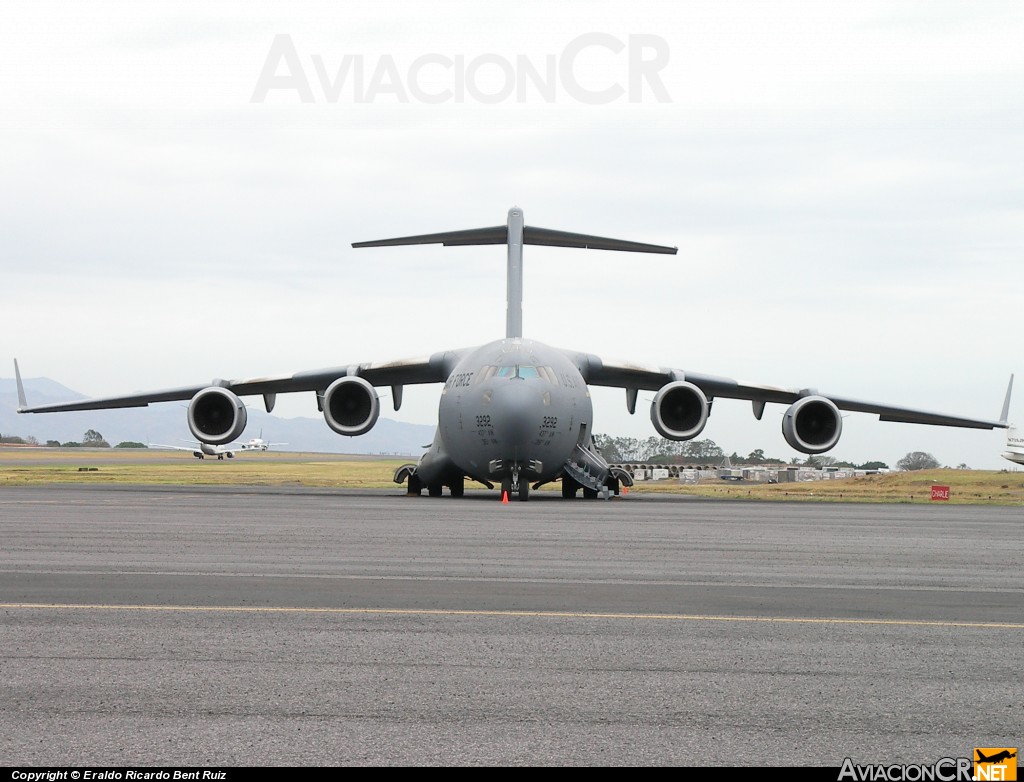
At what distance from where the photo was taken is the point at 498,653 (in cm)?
734

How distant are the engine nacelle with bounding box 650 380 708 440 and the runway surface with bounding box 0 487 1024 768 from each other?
15.7 m

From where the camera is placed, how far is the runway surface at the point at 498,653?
525 centimetres

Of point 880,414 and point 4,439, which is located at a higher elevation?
point 880,414

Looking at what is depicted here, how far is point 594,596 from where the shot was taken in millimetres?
10062

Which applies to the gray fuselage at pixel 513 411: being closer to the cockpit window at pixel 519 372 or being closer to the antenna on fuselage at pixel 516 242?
the cockpit window at pixel 519 372

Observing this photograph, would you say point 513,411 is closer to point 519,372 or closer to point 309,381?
point 519,372

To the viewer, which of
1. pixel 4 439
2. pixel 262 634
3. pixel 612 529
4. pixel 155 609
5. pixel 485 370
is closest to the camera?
pixel 262 634

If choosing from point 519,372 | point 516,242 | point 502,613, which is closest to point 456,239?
point 516,242

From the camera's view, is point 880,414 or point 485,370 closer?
point 485,370

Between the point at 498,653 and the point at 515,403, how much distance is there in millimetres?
20219

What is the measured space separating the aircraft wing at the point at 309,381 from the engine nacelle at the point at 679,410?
541 centimetres

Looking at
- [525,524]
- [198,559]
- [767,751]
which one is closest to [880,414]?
[525,524]

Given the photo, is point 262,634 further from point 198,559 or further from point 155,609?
point 198,559

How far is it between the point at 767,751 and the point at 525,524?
1422 centimetres
